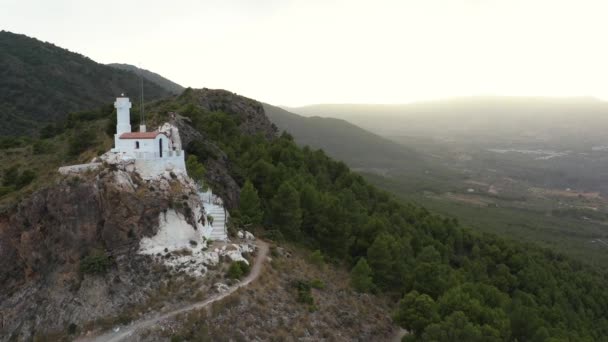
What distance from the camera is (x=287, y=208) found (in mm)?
45000

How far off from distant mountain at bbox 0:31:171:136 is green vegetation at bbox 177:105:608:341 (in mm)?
61115

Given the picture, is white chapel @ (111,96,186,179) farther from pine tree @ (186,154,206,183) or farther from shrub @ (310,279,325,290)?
shrub @ (310,279,325,290)

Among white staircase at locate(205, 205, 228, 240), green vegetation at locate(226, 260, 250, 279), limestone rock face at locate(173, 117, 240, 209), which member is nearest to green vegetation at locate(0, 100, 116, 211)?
limestone rock face at locate(173, 117, 240, 209)

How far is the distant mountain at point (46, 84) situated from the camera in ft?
334

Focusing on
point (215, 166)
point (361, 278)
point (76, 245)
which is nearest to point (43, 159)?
point (76, 245)

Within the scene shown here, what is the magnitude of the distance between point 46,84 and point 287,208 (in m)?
106

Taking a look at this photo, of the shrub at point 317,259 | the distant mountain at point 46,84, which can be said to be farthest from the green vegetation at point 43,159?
the distant mountain at point 46,84

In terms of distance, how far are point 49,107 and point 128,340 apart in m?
99.7

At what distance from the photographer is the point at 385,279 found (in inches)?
1795

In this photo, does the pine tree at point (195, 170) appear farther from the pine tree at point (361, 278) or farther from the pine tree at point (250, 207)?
the pine tree at point (361, 278)

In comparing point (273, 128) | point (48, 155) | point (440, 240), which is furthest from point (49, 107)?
point (440, 240)

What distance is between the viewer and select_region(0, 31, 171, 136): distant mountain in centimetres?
10188

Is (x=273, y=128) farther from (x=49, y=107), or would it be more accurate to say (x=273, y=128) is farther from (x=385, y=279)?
(x=49, y=107)

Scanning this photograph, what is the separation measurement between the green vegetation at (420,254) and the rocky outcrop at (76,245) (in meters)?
13.0
